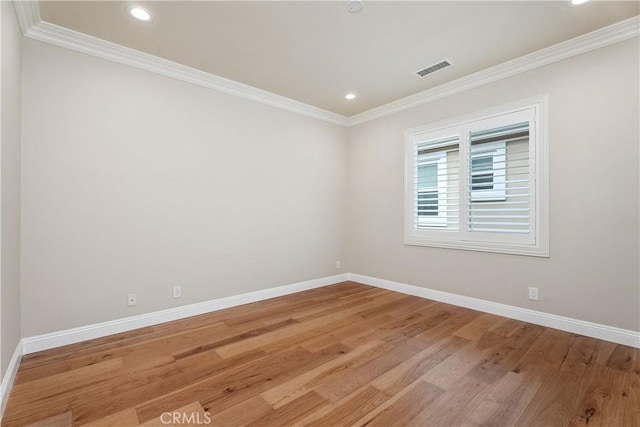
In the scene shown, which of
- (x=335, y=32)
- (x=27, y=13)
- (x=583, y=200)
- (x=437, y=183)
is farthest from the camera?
(x=437, y=183)

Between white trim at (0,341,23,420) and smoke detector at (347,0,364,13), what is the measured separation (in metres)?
3.39

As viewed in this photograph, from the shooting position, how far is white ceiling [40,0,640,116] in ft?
7.65

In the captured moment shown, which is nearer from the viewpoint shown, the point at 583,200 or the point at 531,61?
the point at 583,200

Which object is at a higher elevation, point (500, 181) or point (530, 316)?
point (500, 181)

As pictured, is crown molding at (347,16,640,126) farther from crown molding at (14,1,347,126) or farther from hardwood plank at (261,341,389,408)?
hardwood plank at (261,341,389,408)

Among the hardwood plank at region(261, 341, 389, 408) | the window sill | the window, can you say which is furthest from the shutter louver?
the hardwood plank at region(261, 341, 389, 408)

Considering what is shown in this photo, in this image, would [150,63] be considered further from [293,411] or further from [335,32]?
[293,411]

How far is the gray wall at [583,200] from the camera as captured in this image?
8.45 feet

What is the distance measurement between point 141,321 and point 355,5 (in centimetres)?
348

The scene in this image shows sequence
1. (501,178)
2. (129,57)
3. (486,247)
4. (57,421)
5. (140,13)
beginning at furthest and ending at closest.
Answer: (486,247), (501,178), (129,57), (140,13), (57,421)

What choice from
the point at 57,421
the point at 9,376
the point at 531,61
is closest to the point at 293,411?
the point at 57,421

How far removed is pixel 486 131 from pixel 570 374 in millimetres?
2484

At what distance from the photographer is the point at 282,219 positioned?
4.18m

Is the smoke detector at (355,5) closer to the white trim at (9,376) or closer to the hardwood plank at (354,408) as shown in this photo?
the hardwood plank at (354,408)
